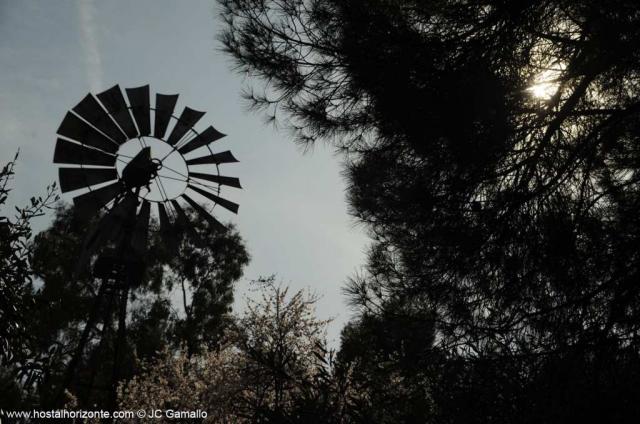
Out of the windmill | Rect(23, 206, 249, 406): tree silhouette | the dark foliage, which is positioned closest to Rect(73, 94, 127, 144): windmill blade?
the windmill

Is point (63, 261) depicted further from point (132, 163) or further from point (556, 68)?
point (556, 68)

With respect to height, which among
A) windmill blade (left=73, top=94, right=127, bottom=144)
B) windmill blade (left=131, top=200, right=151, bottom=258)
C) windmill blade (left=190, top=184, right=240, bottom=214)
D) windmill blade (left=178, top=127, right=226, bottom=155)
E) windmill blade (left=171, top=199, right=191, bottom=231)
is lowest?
windmill blade (left=131, top=200, right=151, bottom=258)

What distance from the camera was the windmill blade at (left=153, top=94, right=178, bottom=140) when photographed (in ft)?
25.2

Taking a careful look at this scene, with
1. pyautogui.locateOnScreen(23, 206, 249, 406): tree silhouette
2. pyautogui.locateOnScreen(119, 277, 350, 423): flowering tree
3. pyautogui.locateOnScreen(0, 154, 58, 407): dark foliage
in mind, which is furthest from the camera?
pyautogui.locateOnScreen(23, 206, 249, 406): tree silhouette

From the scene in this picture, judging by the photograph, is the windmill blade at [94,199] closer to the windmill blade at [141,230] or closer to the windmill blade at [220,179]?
the windmill blade at [141,230]

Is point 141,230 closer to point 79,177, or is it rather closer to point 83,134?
point 79,177

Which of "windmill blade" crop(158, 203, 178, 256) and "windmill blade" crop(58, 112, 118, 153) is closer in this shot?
"windmill blade" crop(58, 112, 118, 153)

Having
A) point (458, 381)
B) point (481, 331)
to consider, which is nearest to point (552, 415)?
point (458, 381)

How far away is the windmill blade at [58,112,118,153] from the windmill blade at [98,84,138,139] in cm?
37

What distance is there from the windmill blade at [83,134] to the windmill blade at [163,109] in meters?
0.75

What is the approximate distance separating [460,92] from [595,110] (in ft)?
4.95

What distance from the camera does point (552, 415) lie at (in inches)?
110

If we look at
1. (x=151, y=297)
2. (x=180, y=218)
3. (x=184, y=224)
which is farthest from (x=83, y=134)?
(x=151, y=297)

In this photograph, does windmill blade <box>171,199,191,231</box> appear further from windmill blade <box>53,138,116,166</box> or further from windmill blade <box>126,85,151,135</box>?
windmill blade <box>126,85,151,135</box>
